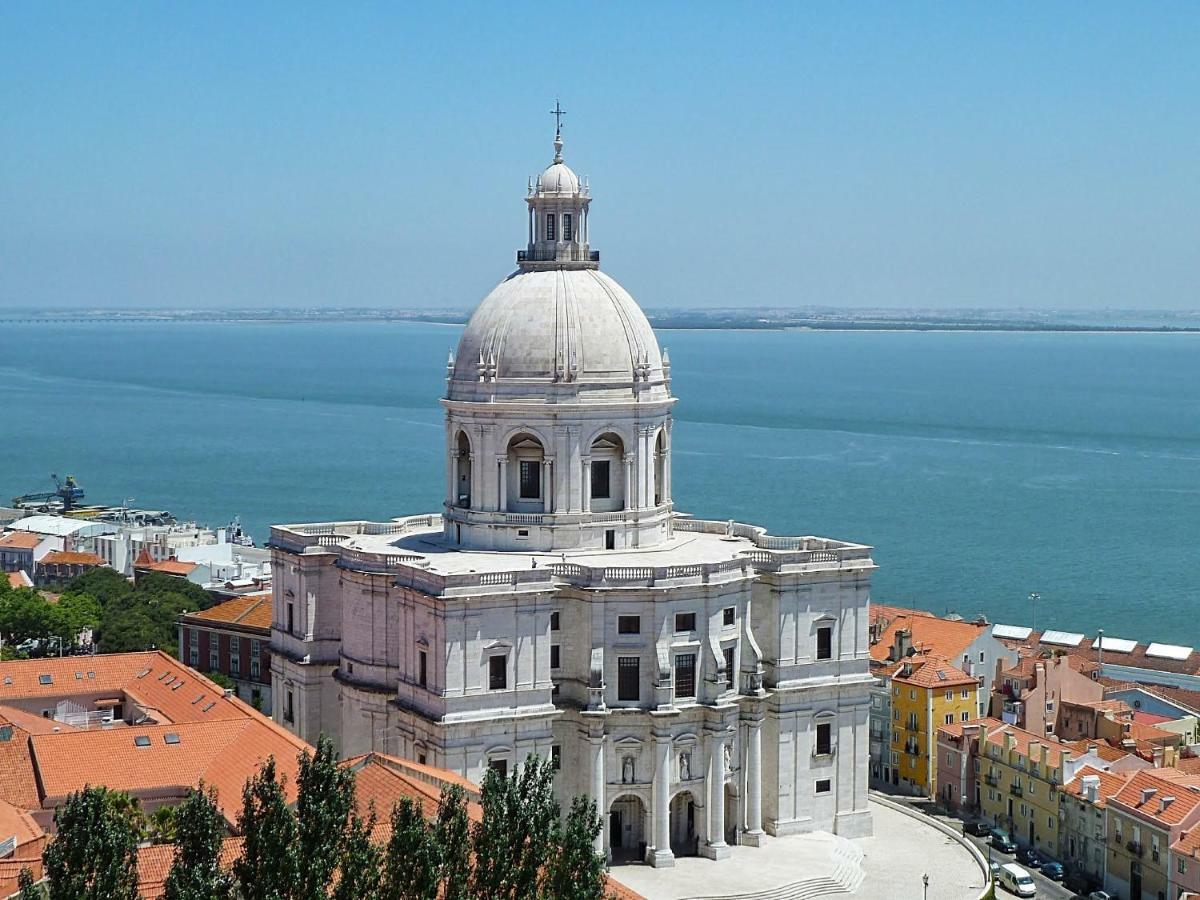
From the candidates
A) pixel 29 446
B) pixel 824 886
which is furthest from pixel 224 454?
pixel 824 886

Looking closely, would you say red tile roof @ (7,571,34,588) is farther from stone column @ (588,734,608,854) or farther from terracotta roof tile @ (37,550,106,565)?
stone column @ (588,734,608,854)

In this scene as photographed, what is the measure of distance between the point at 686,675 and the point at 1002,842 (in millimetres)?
12465

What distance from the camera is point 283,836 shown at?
28.9 metres

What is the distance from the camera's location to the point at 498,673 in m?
47.0

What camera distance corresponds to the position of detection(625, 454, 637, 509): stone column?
5131 centimetres

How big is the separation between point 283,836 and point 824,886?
2027 centimetres

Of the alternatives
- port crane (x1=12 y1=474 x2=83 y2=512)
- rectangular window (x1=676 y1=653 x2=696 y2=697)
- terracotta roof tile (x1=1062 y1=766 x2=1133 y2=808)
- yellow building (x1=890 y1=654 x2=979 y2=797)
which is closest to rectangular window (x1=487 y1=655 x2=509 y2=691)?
rectangular window (x1=676 y1=653 x2=696 y2=697)

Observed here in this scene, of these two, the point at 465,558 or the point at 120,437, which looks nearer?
the point at 465,558

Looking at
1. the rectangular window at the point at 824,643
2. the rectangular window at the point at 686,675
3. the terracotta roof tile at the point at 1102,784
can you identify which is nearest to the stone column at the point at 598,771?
the rectangular window at the point at 686,675

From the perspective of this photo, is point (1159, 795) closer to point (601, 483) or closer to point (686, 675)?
point (686, 675)

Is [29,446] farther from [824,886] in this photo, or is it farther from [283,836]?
[283,836]

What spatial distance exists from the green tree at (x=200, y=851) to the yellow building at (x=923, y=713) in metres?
34.9

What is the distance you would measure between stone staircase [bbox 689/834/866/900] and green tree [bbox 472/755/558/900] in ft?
45.7

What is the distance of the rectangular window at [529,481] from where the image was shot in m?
51.5
